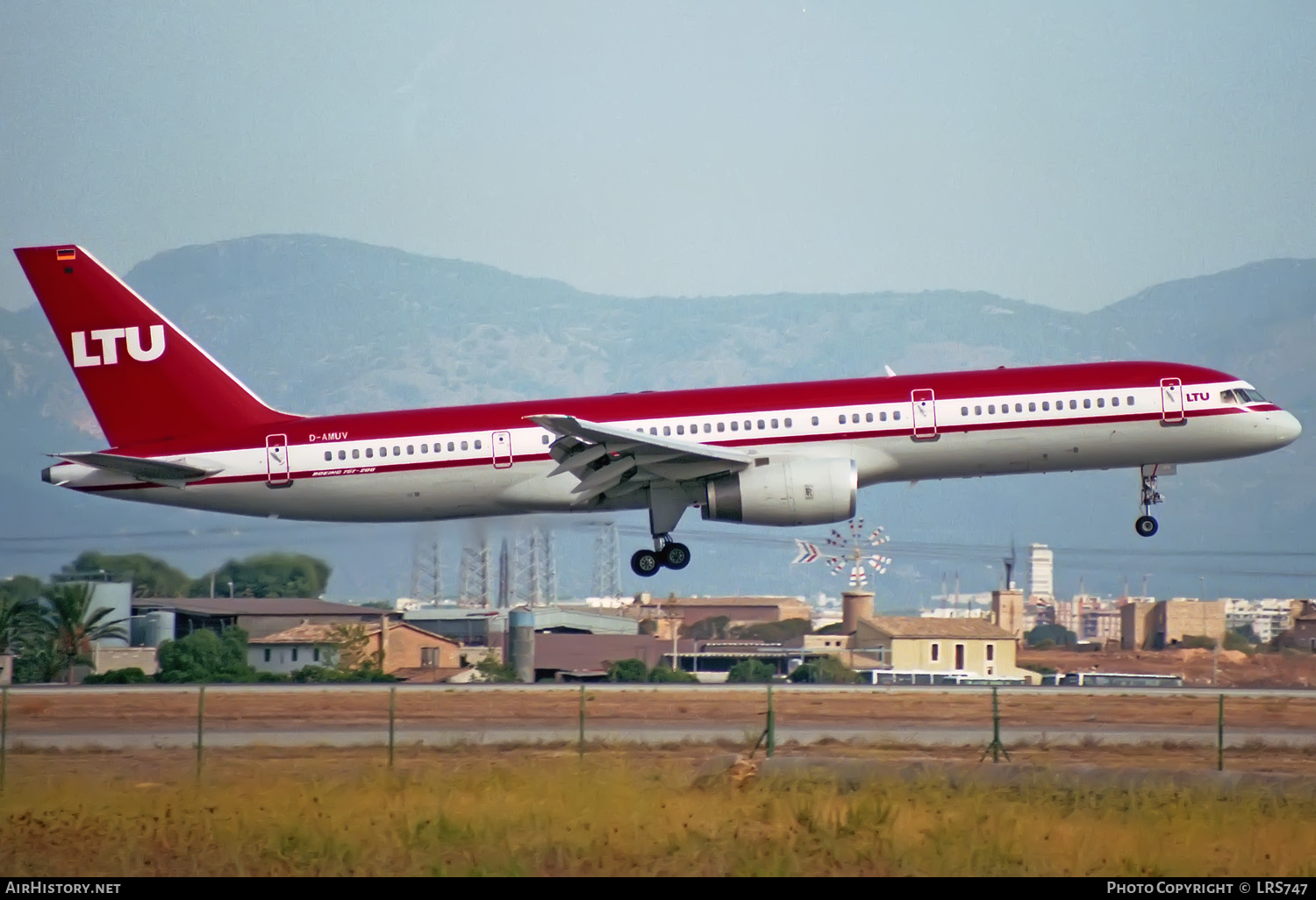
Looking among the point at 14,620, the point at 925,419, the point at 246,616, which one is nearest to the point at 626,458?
the point at 925,419

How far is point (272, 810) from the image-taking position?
2139cm

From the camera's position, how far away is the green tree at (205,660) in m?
49.4

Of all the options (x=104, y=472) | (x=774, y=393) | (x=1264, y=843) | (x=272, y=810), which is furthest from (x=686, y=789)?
(x=104, y=472)

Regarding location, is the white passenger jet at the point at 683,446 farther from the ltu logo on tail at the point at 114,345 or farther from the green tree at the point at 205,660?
the green tree at the point at 205,660

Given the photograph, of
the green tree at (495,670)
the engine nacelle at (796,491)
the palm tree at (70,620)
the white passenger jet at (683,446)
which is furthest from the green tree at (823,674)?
the palm tree at (70,620)

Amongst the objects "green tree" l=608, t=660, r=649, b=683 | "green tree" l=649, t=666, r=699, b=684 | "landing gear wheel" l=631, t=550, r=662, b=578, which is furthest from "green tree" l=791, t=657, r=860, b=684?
"landing gear wheel" l=631, t=550, r=662, b=578

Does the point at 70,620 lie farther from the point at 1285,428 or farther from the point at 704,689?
the point at 1285,428

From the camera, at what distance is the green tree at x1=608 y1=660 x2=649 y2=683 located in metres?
52.6

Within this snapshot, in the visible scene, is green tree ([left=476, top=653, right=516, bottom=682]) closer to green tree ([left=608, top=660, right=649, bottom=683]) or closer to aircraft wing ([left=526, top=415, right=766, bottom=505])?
green tree ([left=608, top=660, right=649, bottom=683])

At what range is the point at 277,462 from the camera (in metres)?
36.7

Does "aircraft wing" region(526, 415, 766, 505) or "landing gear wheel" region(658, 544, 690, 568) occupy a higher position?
"aircraft wing" region(526, 415, 766, 505)

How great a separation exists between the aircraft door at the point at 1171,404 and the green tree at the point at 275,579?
38.9 meters

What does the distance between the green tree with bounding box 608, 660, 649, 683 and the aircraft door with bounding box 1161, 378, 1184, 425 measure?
72.0 feet

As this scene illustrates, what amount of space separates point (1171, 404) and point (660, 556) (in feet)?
40.3
